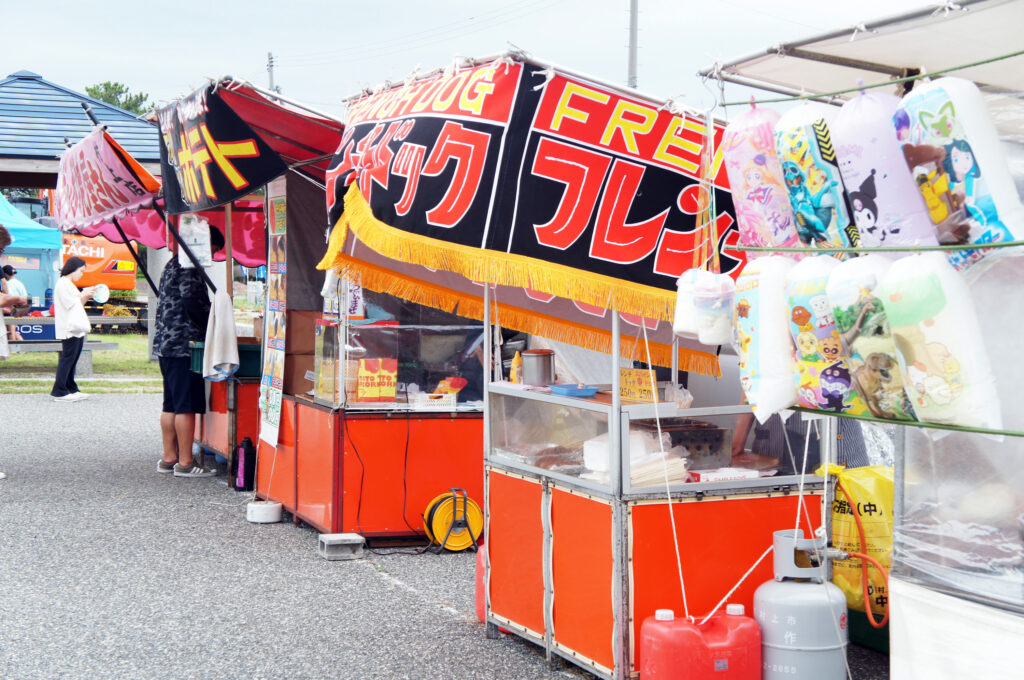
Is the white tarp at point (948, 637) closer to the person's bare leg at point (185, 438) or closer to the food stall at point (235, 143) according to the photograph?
the food stall at point (235, 143)

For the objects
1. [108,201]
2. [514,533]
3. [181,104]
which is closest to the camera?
[514,533]

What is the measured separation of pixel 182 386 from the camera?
924cm

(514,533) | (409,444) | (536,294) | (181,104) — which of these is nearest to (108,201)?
(181,104)

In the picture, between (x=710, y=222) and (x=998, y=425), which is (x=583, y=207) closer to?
(x=710, y=222)

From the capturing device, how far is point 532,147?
13.7ft

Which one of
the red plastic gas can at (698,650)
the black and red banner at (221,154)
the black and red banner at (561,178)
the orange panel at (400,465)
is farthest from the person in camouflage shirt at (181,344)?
the red plastic gas can at (698,650)

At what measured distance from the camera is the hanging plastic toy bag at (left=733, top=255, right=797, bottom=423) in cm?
306

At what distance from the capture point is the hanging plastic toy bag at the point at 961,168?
8.26 feet

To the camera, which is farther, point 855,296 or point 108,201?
point 108,201

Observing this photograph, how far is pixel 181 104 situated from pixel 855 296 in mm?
5272

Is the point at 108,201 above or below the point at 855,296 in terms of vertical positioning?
above

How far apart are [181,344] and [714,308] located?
6.52 meters

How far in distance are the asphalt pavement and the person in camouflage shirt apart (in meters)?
0.63

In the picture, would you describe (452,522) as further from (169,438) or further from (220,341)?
(169,438)
